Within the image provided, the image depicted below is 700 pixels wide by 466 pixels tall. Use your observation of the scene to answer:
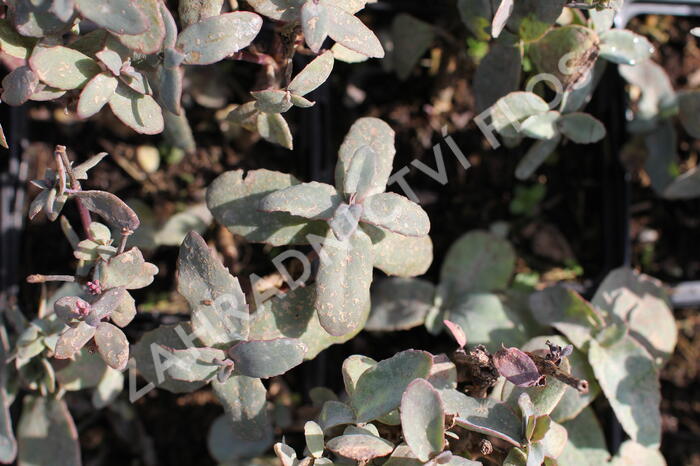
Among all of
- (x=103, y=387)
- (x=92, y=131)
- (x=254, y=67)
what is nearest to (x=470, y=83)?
(x=254, y=67)

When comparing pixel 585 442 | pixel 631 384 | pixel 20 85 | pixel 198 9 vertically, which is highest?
pixel 198 9

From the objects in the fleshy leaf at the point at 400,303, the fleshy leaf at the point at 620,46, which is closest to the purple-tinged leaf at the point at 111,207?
the fleshy leaf at the point at 400,303

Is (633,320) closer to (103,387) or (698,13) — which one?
(698,13)

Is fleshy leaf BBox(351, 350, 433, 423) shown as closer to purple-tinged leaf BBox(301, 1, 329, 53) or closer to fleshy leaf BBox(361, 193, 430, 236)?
fleshy leaf BBox(361, 193, 430, 236)

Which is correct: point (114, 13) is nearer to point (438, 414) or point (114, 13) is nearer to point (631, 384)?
point (438, 414)

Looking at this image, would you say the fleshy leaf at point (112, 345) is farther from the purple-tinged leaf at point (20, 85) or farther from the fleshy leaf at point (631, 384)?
the fleshy leaf at point (631, 384)

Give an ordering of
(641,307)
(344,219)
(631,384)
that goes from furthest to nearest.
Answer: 1. (641,307)
2. (631,384)
3. (344,219)

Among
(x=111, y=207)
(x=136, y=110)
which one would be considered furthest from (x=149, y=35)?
(x=111, y=207)

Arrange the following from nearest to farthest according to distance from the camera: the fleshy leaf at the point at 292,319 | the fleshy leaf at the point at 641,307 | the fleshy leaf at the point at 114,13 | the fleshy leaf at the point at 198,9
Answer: the fleshy leaf at the point at 114,13 → the fleshy leaf at the point at 198,9 → the fleshy leaf at the point at 292,319 → the fleshy leaf at the point at 641,307
